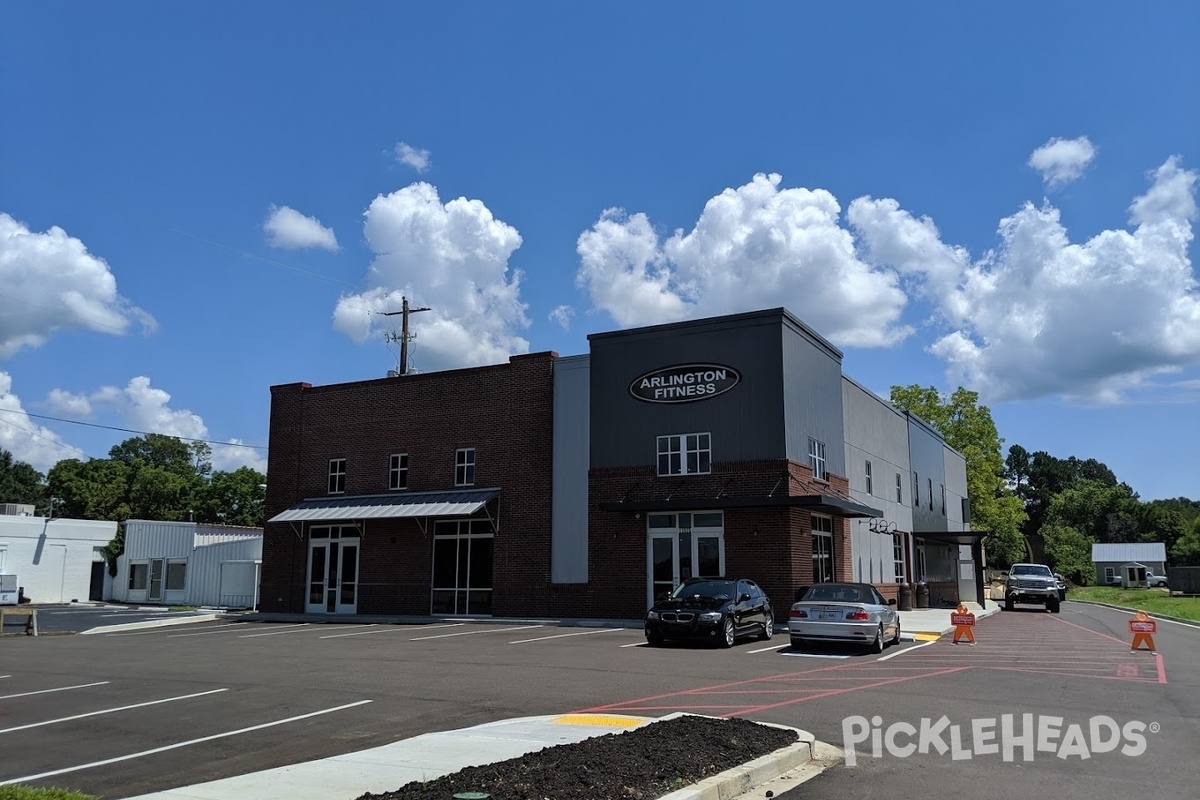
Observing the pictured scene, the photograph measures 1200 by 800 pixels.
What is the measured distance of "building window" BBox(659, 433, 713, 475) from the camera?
27.5m

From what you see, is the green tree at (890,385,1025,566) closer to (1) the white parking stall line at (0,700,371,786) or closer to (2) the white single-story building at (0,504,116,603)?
(2) the white single-story building at (0,504,116,603)

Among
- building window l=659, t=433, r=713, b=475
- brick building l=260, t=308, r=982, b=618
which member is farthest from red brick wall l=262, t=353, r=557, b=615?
building window l=659, t=433, r=713, b=475

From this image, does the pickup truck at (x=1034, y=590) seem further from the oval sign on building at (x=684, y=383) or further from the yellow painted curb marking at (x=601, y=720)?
the yellow painted curb marking at (x=601, y=720)

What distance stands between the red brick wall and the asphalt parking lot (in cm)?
648

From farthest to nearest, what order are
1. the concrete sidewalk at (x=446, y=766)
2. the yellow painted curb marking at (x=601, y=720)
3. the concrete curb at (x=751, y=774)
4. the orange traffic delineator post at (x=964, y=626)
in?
1. the orange traffic delineator post at (x=964, y=626)
2. the yellow painted curb marking at (x=601, y=720)
3. the concrete sidewalk at (x=446, y=766)
4. the concrete curb at (x=751, y=774)

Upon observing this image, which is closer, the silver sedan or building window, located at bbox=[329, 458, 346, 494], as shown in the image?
the silver sedan

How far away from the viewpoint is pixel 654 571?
27.7 metres

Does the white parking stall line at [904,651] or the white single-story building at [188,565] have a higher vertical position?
the white single-story building at [188,565]

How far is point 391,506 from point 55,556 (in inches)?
1055

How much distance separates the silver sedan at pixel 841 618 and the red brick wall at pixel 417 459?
1130 centimetres

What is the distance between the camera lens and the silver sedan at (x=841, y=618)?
18.8 meters

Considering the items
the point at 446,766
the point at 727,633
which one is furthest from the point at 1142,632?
the point at 446,766

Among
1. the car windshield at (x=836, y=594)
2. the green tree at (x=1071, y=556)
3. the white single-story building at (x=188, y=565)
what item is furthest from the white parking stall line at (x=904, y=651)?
the green tree at (x=1071, y=556)

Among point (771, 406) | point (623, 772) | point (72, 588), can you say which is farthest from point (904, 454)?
point (72, 588)
